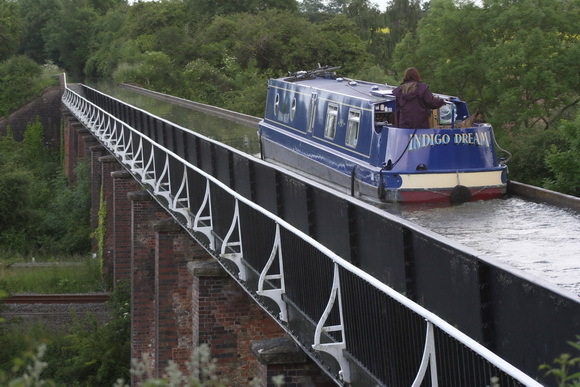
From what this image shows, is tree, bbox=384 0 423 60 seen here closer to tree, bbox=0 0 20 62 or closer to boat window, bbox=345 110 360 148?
tree, bbox=0 0 20 62

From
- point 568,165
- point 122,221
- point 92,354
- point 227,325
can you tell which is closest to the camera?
point 227,325

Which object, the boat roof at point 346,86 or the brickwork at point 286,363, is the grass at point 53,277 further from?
the brickwork at point 286,363

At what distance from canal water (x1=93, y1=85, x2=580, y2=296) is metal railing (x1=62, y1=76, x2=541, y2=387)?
0.80 meters

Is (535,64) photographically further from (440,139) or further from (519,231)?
(519,231)

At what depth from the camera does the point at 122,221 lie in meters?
23.7

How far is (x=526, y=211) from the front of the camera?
10656mm

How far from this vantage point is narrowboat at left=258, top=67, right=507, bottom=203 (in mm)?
11703

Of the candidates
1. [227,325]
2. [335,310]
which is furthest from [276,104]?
[335,310]

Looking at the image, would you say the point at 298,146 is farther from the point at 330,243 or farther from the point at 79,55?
the point at 79,55

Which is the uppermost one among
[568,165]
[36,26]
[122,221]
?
[36,26]

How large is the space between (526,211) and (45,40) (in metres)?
81.6

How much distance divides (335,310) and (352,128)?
6.37 metres

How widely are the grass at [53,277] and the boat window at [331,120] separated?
14905 millimetres

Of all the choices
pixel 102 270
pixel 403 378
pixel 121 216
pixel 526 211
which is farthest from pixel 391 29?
pixel 403 378
